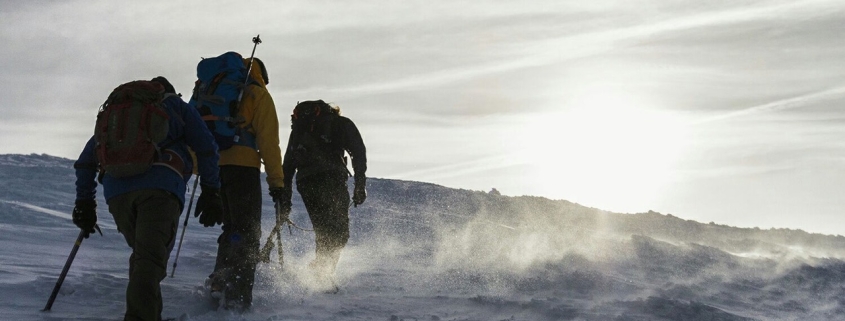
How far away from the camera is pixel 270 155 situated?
18.7 ft

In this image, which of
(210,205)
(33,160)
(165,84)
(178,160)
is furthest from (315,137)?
(33,160)

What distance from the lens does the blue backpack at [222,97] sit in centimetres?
564

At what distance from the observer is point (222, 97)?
18.5 ft

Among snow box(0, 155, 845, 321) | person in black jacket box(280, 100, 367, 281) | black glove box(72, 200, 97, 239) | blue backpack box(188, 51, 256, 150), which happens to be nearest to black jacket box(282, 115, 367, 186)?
person in black jacket box(280, 100, 367, 281)

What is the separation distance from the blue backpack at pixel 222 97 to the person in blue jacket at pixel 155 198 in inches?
30.5

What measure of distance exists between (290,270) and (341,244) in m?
0.67

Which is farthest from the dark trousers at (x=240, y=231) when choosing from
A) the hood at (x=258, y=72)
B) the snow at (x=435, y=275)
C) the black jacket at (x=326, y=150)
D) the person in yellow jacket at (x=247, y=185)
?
the black jacket at (x=326, y=150)

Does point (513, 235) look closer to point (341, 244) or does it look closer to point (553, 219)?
point (341, 244)

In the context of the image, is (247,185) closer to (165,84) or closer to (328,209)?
(165,84)

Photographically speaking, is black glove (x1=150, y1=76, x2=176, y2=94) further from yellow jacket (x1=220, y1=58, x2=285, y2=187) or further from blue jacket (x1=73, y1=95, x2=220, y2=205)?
yellow jacket (x1=220, y1=58, x2=285, y2=187)

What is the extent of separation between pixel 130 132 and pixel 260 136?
148 cm

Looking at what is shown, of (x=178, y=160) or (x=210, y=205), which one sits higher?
(x=178, y=160)

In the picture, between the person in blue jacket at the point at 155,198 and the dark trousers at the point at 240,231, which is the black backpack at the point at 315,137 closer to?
the dark trousers at the point at 240,231

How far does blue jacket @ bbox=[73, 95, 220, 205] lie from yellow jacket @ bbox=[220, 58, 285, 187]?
965 millimetres
